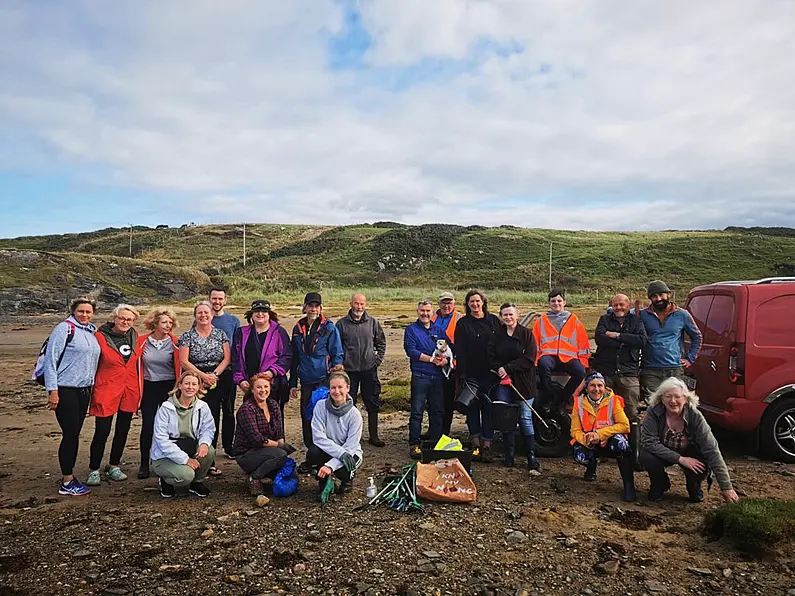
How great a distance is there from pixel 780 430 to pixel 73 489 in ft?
24.6

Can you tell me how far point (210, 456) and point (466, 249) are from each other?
243 ft

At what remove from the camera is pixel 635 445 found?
5949 millimetres

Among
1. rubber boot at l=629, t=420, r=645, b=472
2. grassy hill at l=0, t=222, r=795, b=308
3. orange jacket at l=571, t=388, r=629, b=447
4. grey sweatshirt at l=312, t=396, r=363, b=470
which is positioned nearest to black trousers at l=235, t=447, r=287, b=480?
grey sweatshirt at l=312, t=396, r=363, b=470

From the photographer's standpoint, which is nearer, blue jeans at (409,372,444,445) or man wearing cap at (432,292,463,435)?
blue jeans at (409,372,444,445)

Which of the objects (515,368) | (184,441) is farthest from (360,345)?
(184,441)

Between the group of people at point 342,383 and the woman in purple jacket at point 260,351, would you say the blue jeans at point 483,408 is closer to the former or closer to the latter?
the group of people at point 342,383

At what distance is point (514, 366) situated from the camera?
6695mm

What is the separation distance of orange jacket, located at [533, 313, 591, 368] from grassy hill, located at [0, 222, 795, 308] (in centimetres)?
3555

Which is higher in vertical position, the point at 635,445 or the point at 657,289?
the point at 657,289

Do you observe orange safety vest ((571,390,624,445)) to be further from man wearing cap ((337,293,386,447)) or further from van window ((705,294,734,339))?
man wearing cap ((337,293,386,447))

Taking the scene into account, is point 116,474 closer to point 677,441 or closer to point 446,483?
point 446,483

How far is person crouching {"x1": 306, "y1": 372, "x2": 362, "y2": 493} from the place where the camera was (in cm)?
582

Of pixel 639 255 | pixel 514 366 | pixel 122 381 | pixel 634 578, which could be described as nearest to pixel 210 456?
pixel 122 381

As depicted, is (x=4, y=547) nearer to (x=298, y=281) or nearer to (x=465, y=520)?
(x=465, y=520)
